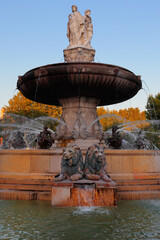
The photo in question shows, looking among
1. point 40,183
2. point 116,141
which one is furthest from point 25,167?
point 116,141

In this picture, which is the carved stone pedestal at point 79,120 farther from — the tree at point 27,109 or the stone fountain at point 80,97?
the tree at point 27,109

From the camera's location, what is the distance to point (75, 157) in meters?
Answer: 6.76

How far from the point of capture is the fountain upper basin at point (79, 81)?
970 centimetres

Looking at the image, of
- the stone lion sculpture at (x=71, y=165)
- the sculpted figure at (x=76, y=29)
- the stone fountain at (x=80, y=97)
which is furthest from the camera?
the sculpted figure at (x=76, y=29)

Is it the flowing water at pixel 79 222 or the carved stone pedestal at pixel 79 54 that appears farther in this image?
the carved stone pedestal at pixel 79 54

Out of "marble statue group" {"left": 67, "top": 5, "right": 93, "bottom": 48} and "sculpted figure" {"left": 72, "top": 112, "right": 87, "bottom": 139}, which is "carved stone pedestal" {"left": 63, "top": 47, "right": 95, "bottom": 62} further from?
"sculpted figure" {"left": 72, "top": 112, "right": 87, "bottom": 139}

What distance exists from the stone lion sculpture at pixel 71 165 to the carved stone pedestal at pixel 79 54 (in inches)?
260

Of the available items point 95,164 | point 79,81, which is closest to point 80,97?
point 79,81

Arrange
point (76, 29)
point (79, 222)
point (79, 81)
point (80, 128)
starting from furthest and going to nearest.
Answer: point (76, 29)
point (80, 128)
point (79, 81)
point (79, 222)

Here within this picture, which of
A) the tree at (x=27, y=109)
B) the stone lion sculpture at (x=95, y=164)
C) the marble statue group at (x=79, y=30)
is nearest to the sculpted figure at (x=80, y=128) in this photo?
the marble statue group at (x=79, y=30)

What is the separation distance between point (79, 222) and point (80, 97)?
7.56 m

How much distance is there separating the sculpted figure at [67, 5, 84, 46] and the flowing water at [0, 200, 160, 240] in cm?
863

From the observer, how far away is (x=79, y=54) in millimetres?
12336

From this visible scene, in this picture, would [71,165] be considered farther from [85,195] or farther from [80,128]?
[80,128]
